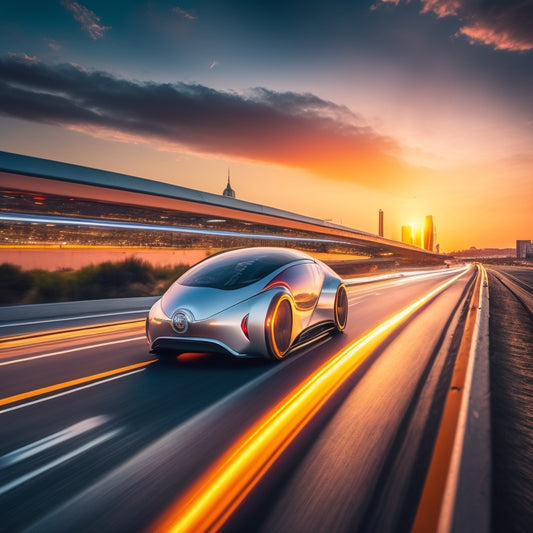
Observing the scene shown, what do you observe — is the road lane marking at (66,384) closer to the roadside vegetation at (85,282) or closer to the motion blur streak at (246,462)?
the motion blur streak at (246,462)

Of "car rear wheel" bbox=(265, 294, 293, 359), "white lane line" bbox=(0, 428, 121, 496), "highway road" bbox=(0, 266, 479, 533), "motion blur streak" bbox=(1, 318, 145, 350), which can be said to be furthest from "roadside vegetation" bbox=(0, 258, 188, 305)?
"white lane line" bbox=(0, 428, 121, 496)

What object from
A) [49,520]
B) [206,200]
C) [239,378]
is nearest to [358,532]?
[49,520]

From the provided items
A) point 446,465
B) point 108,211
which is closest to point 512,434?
point 446,465

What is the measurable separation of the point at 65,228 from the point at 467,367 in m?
15.5

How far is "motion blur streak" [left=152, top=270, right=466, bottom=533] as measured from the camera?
77.7 inches

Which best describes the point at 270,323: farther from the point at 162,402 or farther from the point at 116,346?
the point at 116,346

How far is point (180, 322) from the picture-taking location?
4625mm

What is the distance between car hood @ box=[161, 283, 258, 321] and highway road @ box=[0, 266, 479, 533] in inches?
28.4

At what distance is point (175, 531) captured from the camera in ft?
6.12

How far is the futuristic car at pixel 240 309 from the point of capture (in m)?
4.57

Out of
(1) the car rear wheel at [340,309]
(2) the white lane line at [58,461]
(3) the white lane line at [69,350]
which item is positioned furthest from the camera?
(1) the car rear wheel at [340,309]

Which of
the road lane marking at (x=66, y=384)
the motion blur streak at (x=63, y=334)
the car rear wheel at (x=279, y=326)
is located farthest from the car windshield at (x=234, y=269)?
the motion blur streak at (x=63, y=334)

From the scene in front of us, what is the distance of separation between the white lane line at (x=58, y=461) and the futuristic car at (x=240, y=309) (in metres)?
1.64

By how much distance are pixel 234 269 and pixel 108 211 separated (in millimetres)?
19024
